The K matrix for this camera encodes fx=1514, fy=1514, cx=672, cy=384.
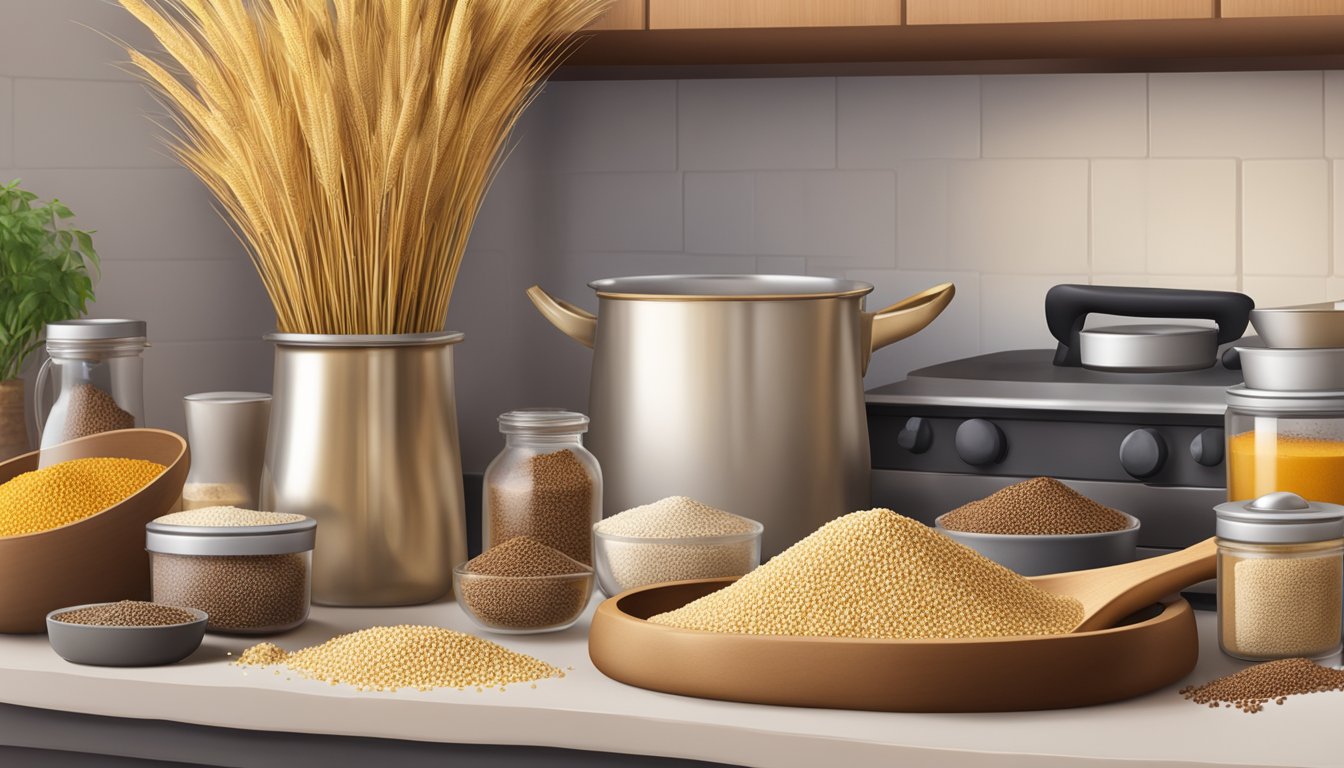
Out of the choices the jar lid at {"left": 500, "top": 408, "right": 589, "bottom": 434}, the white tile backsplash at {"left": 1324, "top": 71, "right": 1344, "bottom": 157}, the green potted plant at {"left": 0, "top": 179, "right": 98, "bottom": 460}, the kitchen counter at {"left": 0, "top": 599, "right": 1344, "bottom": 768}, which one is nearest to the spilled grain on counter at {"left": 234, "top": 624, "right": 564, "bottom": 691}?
the kitchen counter at {"left": 0, "top": 599, "right": 1344, "bottom": 768}

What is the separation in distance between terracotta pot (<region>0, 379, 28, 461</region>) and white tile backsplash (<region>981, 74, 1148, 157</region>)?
1017 mm

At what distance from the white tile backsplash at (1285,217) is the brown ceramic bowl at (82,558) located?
1.09 meters

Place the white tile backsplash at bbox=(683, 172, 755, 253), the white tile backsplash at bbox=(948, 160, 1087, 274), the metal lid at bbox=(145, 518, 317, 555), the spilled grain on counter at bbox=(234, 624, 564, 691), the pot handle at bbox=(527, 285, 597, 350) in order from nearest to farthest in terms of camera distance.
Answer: the spilled grain on counter at bbox=(234, 624, 564, 691) < the metal lid at bbox=(145, 518, 317, 555) < the pot handle at bbox=(527, 285, 597, 350) < the white tile backsplash at bbox=(948, 160, 1087, 274) < the white tile backsplash at bbox=(683, 172, 755, 253)

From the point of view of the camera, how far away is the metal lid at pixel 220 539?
1034 millimetres

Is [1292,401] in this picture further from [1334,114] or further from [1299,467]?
[1334,114]

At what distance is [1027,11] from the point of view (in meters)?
1.32

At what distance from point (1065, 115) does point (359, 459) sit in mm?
895

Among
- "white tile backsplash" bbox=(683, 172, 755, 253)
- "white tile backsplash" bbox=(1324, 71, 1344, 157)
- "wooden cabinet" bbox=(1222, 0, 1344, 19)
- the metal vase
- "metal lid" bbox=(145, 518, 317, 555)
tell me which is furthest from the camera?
"white tile backsplash" bbox=(683, 172, 755, 253)

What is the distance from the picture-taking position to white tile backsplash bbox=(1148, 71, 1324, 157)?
1556 mm

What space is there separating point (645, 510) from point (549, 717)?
0.90 feet

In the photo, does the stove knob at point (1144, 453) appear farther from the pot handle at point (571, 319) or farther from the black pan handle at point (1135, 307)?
the pot handle at point (571, 319)

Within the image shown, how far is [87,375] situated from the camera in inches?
46.4

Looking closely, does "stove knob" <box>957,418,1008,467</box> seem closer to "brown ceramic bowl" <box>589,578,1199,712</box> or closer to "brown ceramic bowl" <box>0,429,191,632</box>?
"brown ceramic bowl" <box>589,578,1199,712</box>

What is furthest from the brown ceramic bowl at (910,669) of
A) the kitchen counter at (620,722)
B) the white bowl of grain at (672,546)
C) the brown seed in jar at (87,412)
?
the brown seed in jar at (87,412)
